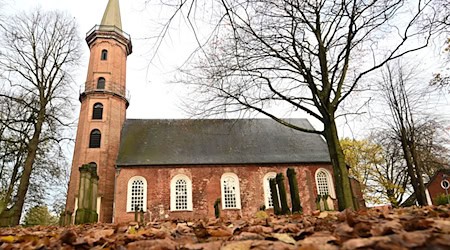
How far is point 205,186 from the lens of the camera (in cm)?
2428

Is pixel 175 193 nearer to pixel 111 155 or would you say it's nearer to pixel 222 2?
pixel 111 155

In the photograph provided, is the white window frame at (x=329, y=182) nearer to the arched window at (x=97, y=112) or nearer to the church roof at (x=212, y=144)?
the church roof at (x=212, y=144)

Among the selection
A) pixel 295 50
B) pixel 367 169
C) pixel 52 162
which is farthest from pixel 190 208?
pixel 367 169

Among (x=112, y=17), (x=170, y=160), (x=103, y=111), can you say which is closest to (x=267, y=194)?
(x=170, y=160)

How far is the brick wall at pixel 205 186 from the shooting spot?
915 inches

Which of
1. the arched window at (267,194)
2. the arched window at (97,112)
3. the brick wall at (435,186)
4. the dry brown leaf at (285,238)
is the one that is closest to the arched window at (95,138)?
the arched window at (97,112)

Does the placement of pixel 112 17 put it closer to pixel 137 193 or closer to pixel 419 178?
pixel 137 193

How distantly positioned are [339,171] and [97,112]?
68.4 feet

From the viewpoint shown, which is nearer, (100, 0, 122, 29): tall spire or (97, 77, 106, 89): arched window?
(97, 77, 106, 89): arched window

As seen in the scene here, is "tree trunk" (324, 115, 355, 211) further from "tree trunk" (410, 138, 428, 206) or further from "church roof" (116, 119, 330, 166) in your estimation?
"church roof" (116, 119, 330, 166)

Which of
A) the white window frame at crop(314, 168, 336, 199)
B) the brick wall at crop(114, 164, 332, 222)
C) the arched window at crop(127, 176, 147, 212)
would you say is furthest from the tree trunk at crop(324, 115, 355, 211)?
the arched window at crop(127, 176, 147, 212)

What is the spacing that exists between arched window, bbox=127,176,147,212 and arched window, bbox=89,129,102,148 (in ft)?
13.9

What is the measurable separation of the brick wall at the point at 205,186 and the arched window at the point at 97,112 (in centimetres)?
530

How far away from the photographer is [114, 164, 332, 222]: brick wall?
76.3 ft
